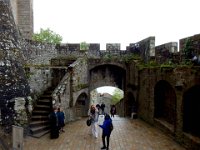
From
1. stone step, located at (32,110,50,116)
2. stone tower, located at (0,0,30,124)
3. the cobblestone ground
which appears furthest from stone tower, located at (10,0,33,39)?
the cobblestone ground

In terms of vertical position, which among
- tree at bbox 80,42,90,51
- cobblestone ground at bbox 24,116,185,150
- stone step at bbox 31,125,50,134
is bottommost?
cobblestone ground at bbox 24,116,185,150

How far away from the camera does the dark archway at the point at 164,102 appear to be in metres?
13.8

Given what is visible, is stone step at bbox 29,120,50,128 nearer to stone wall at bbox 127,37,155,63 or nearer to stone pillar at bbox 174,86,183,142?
stone pillar at bbox 174,86,183,142

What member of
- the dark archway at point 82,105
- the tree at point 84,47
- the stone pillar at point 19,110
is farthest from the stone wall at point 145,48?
the stone pillar at point 19,110

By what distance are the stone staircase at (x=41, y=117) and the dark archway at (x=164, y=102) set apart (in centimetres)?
542

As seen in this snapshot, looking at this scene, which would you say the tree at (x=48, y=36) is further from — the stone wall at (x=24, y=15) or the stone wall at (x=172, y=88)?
the stone wall at (x=172, y=88)

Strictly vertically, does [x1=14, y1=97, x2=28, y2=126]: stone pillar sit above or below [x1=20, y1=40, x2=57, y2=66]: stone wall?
below

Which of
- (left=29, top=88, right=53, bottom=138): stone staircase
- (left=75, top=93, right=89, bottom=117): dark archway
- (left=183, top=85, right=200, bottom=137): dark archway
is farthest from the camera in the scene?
(left=75, top=93, right=89, bottom=117): dark archway

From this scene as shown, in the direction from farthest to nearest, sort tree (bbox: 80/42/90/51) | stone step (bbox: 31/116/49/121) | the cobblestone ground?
tree (bbox: 80/42/90/51) → stone step (bbox: 31/116/49/121) → the cobblestone ground

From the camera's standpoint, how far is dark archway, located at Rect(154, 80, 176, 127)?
1375cm

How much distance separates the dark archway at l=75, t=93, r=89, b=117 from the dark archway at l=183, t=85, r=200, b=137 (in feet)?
29.0

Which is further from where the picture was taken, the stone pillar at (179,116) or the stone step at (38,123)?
the stone step at (38,123)

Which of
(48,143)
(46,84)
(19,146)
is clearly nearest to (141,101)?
(46,84)

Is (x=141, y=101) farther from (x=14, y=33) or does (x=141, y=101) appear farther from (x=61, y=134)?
(x=14, y=33)
